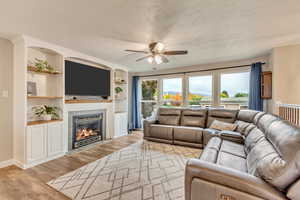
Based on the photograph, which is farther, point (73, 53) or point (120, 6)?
point (73, 53)

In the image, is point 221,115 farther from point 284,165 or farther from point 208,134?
point 284,165

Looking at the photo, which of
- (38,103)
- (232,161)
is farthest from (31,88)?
(232,161)

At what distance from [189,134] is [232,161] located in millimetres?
1755

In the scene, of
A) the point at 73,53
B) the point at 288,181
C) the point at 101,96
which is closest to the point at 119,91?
the point at 101,96

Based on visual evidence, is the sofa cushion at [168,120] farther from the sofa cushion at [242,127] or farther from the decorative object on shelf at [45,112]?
the decorative object on shelf at [45,112]

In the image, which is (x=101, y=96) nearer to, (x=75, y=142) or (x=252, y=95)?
(x=75, y=142)

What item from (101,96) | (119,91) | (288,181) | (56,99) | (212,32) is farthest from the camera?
(119,91)

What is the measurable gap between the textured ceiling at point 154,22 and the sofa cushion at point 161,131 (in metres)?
2.10

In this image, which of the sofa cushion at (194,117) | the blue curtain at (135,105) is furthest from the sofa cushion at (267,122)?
the blue curtain at (135,105)

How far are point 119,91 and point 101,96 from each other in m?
0.79

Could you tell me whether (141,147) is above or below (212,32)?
below

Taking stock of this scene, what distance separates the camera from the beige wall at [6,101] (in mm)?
2604

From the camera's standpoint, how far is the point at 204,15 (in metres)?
1.94

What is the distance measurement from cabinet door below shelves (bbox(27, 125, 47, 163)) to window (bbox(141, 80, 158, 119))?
149 inches
